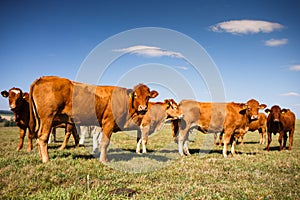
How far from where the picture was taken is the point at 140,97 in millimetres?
9297

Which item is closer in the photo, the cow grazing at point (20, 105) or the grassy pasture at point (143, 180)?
the grassy pasture at point (143, 180)

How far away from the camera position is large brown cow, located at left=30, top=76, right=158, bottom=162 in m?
7.62

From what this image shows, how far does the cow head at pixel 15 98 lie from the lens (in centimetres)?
1114

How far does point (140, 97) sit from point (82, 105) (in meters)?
2.20

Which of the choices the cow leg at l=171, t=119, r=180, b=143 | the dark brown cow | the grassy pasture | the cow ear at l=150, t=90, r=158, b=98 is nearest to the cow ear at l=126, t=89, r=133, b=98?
the cow ear at l=150, t=90, r=158, b=98

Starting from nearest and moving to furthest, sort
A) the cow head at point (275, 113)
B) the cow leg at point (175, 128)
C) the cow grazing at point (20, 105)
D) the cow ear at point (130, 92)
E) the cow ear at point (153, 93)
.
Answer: the cow ear at point (130, 92) → the cow ear at point (153, 93) → the cow grazing at point (20, 105) → the cow leg at point (175, 128) → the cow head at point (275, 113)

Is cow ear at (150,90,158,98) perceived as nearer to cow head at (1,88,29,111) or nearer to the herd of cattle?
the herd of cattle

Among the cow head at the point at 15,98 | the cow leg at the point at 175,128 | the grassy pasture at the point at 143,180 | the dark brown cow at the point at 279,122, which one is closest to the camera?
the grassy pasture at the point at 143,180

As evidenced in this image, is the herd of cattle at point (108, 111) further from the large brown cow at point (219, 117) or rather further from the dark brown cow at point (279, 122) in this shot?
the dark brown cow at point (279, 122)

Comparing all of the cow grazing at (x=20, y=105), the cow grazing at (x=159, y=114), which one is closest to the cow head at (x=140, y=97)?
the cow grazing at (x=159, y=114)

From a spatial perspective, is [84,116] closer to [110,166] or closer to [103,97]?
[103,97]

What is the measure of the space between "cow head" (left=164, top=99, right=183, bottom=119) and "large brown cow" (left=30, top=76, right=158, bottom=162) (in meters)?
4.60

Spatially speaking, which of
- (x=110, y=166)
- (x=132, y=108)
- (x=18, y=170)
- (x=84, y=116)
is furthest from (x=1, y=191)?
(x=132, y=108)

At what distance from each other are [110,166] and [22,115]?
645 centimetres
